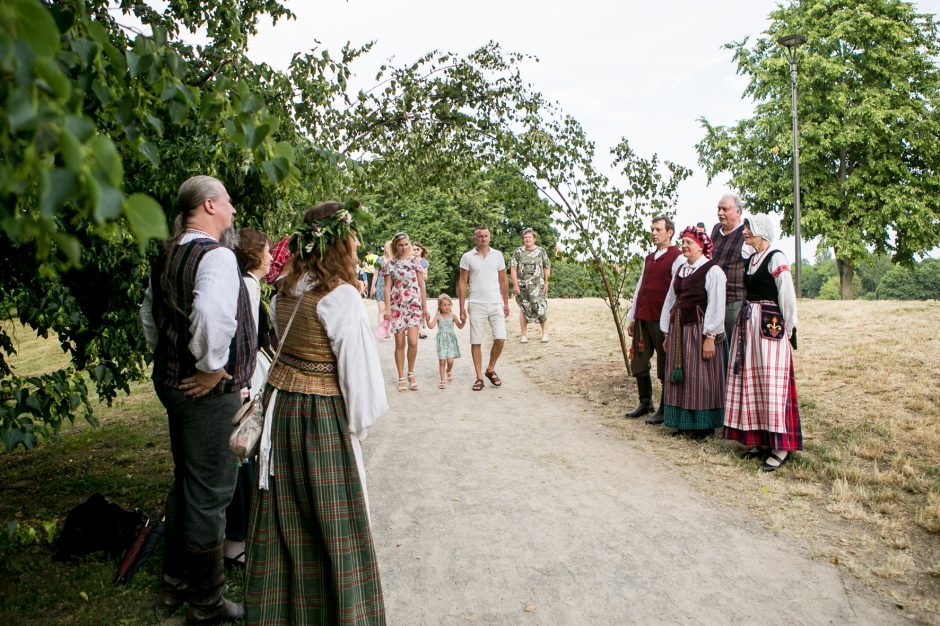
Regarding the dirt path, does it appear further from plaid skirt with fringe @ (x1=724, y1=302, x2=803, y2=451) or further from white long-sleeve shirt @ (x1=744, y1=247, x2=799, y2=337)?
white long-sleeve shirt @ (x1=744, y1=247, x2=799, y2=337)

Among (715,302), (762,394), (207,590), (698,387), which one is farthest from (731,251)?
(207,590)

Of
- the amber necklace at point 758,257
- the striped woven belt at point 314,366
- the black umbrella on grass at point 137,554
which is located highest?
the amber necklace at point 758,257

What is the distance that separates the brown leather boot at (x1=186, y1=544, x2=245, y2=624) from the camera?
11.1 ft

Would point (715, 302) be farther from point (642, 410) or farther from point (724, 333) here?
point (642, 410)

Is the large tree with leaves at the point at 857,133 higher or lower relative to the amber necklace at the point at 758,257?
higher

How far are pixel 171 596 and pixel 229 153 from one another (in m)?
2.51

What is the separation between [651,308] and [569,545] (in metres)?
3.92

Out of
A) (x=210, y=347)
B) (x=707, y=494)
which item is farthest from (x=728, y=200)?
(x=210, y=347)

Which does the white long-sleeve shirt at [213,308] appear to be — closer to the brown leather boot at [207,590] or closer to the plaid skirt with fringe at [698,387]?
the brown leather boot at [207,590]

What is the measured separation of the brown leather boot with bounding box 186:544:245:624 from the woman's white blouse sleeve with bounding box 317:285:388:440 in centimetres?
106

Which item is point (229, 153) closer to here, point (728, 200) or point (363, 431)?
point (363, 431)

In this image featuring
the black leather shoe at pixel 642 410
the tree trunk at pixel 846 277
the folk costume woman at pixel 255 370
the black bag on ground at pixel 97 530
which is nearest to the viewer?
the folk costume woman at pixel 255 370

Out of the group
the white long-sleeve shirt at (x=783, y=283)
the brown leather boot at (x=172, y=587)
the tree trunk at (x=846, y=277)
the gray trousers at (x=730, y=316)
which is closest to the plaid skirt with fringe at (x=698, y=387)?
the gray trousers at (x=730, y=316)

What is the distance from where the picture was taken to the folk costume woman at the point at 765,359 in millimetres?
5684
